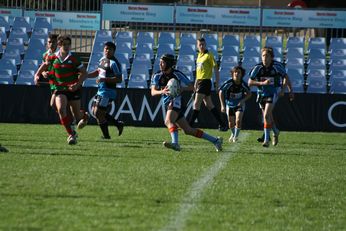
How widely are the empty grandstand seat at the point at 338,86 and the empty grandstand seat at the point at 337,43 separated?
1.33 m

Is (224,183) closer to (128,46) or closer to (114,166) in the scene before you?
(114,166)

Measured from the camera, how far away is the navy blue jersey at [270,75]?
17.0 m

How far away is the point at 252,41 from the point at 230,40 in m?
0.65

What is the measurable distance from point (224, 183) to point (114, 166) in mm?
2023

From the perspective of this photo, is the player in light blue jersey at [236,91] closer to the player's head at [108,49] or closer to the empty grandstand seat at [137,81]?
the player's head at [108,49]

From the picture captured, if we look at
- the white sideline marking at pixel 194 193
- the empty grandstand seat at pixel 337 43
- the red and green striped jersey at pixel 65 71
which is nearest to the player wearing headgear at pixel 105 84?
the red and green striped jersey at pixel 65 71

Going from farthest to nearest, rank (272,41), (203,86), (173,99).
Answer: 1. (272,41)
2. (203,86)
3. (173,99)

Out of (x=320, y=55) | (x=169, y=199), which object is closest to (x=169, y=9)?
(x=320, y=55)

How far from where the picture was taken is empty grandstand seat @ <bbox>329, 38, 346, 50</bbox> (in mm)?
25359

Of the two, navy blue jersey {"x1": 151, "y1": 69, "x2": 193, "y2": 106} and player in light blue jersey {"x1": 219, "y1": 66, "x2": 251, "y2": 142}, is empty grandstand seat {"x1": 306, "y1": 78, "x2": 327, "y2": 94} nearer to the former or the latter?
player in light blue jersey {"x1": 219, "y1": 66, "x2": 251, "y2": 142}

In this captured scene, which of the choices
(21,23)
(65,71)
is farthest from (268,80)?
(21,23)

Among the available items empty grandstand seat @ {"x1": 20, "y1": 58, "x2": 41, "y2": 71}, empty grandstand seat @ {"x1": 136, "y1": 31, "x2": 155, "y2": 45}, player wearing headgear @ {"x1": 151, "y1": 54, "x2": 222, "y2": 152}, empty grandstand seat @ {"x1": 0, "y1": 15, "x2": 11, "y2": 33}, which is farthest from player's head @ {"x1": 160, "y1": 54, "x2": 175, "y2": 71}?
empty grandstand seat @ {"x1": 0, "y1": 15, "x2": 11, "y2": 33}

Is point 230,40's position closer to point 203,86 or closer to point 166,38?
point 166,38

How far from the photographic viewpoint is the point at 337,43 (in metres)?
25.5
